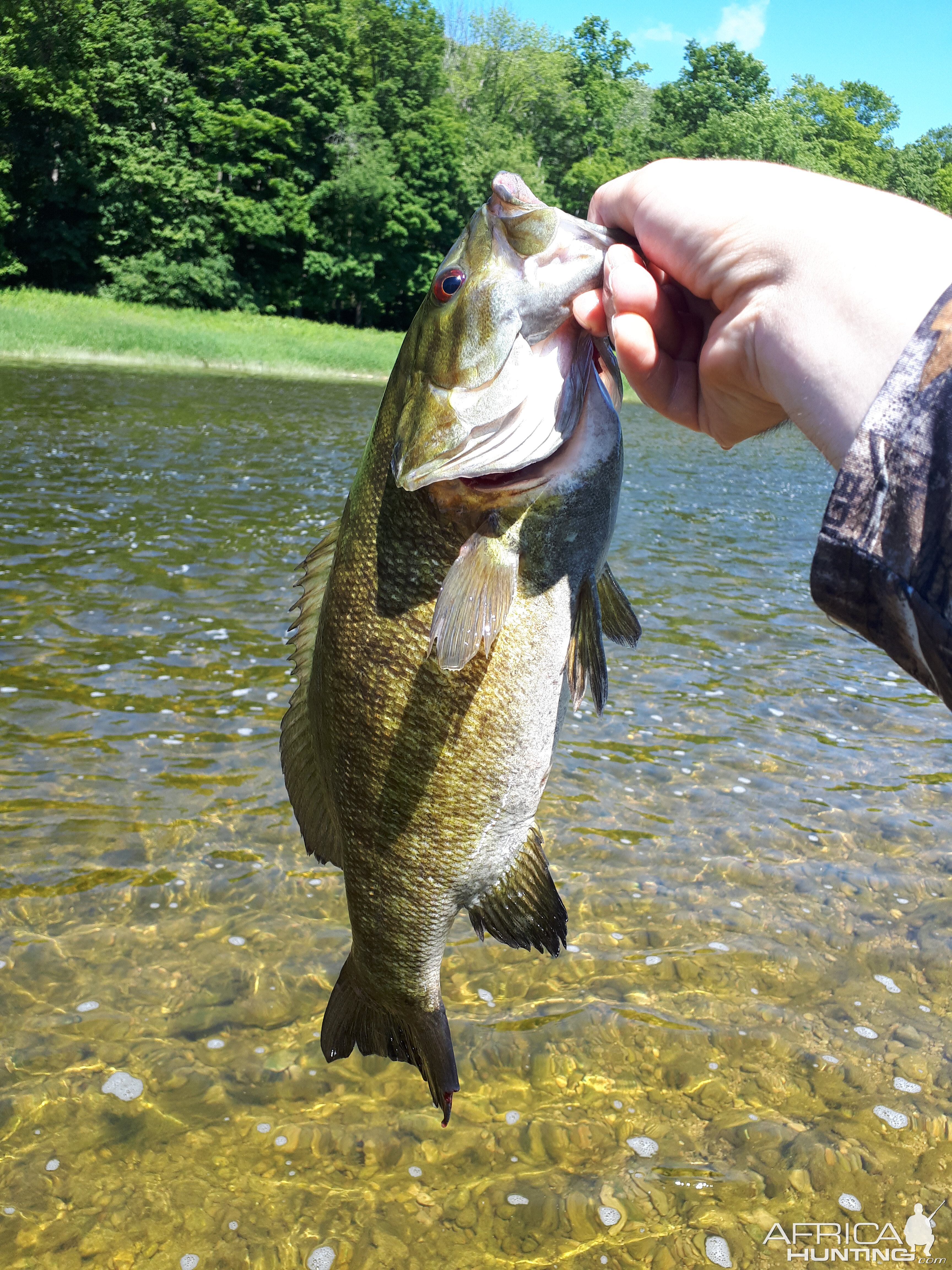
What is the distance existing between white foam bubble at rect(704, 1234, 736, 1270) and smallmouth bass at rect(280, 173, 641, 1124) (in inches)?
67.4

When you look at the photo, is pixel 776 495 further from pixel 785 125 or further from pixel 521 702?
pixel 785 125

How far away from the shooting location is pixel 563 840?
621 cm

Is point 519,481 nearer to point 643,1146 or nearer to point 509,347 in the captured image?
point 509,347

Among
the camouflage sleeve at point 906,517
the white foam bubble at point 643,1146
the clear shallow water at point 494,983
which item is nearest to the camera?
the camouflage sleeve at point 906,517

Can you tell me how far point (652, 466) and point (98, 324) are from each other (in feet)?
69.4

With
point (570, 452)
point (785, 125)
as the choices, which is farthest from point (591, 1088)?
point (785, 125)

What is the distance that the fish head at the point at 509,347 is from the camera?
7.12ft

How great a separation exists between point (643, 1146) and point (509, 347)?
10.9 feet

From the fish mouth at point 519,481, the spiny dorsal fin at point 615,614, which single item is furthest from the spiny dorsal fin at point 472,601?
the spiny dorsal fin at point 615,614

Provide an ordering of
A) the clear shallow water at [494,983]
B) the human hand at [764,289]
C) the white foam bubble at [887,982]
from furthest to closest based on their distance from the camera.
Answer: the white foam bubble at [887,982], the clear shallow water at [494,983], the human hand at [764,289]

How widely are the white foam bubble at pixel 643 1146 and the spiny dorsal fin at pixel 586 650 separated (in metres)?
2.53

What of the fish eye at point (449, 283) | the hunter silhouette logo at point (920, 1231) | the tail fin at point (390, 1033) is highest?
the fish eye at point (449, 283)

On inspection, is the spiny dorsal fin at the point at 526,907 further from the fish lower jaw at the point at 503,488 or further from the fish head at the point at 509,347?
the fish head at the point at 509,347

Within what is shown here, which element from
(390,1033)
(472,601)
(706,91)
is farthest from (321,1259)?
(706,91)
